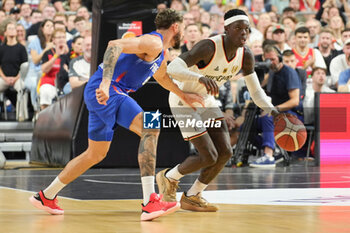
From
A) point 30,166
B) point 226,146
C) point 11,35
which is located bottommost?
point 30,166

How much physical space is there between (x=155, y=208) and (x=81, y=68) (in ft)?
26.4

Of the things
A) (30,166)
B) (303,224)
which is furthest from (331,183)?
(30,166)

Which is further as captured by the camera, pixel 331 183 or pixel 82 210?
pixel 331 183

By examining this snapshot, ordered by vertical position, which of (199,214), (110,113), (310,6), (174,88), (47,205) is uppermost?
(310,6)

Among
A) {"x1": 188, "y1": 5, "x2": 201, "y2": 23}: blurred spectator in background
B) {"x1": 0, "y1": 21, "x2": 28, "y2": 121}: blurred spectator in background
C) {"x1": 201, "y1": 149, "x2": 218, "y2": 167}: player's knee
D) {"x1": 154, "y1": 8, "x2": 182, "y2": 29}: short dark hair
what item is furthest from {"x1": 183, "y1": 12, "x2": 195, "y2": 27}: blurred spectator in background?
{"x1": 154, "y1": 8, "x2": 182, "y2": 29}: short dark hair

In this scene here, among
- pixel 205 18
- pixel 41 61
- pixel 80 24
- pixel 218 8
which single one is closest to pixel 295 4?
pixel 218 8

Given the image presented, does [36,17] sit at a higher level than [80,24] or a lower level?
higher

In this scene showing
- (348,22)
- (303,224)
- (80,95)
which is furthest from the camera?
(348,22)

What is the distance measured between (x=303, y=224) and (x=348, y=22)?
12.0 m

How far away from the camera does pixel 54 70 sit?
15.5 m

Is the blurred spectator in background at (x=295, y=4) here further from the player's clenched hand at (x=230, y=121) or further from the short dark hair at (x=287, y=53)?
the player's clenched hand at (x=230, y=121)

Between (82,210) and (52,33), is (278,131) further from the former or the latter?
(52,33)

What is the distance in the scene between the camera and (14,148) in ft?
49.7

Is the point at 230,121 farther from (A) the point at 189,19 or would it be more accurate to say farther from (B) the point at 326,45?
(A) the point at 189,19
